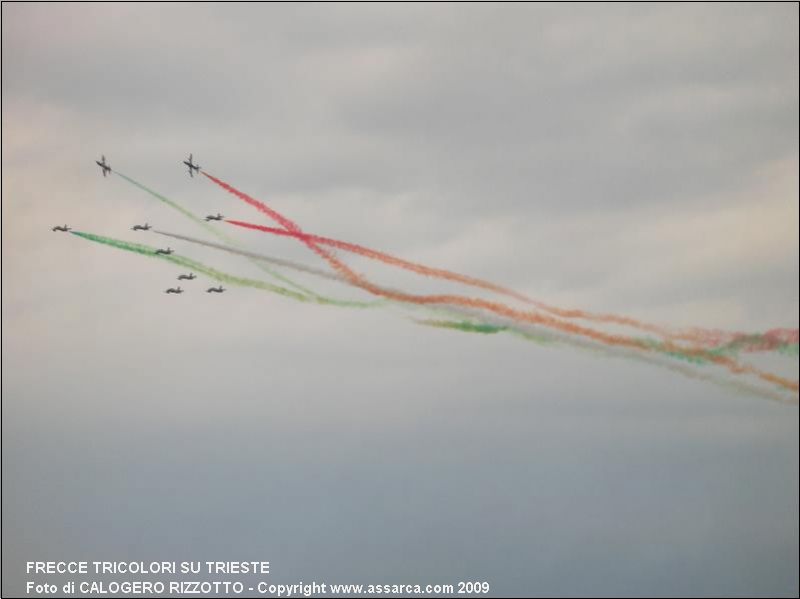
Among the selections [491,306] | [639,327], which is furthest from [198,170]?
[639,327]

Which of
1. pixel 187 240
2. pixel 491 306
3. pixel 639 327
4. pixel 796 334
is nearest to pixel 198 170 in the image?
pixel 187 240

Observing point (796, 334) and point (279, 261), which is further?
point (279, 261)

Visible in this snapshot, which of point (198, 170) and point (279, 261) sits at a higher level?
point (198, 170)

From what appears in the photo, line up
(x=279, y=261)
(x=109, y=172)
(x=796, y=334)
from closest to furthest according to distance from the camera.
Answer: (x=796, y=334), (x=279, y=261), (x=109, y=172)

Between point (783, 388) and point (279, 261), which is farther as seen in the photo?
point (279, 261)

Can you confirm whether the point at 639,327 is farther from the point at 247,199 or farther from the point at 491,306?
the point at 247,199

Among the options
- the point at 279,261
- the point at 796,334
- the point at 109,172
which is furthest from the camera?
the point at 109,172

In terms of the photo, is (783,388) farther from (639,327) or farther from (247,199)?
(247,199)

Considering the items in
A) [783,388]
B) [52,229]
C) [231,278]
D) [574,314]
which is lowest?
[783,388]
